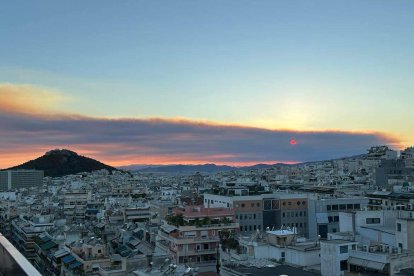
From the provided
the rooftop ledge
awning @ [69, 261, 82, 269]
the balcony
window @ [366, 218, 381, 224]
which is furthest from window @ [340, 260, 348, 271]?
the rooftop ledge

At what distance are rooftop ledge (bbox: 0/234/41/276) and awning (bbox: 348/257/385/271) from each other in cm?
1846

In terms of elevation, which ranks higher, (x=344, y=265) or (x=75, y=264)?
(x=344, y=265)

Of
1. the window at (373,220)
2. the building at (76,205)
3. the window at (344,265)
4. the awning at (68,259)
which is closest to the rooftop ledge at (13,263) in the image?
the window at (344,265)

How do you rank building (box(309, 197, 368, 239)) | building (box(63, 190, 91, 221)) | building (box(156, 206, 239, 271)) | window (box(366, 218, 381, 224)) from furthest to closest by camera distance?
building (box(63, 190, 91, 221)) → building (box(309, 197, 368, 239)) → building (box(156, 206, 239, 271)) → window (box(366, 218, 381, 224))

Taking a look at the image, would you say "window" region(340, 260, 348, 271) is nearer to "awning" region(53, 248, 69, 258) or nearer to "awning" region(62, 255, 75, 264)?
"awning" region(62, 255, 75, 264)

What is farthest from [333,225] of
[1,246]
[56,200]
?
[56,200]

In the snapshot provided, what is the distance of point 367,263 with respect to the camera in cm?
2275

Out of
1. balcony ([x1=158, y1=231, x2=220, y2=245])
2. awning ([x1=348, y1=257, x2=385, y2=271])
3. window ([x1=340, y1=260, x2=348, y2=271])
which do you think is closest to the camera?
awning ([x1=348, y1=257, x2=385, y2=271])

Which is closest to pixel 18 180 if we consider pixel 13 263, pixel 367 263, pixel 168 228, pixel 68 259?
pixel 68 259

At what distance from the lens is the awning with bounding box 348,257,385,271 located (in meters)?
22.0

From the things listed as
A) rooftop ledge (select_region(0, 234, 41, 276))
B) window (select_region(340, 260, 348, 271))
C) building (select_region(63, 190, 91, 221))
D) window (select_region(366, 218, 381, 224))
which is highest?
rooftop ledge (select_region(0, 234, 41, 276))

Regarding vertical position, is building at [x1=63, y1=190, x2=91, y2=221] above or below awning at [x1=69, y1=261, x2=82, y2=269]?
above

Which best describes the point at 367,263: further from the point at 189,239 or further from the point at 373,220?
the point at 189,239

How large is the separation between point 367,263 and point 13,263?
19611 millimetres
